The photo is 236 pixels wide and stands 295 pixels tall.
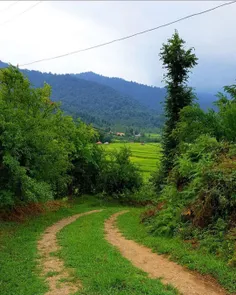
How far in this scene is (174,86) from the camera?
3023 centimetres

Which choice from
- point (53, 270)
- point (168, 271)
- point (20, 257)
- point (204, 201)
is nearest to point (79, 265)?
point (53, 270)

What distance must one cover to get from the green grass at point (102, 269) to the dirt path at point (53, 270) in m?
0.25

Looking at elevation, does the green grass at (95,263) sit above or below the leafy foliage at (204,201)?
below

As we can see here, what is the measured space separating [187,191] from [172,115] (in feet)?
55.2

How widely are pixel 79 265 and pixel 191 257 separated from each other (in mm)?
3397

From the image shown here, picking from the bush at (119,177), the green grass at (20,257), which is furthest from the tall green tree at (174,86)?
the green grass at (20,257)

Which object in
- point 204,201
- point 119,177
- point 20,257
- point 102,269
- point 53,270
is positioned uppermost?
point 204,201

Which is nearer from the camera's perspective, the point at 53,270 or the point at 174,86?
the point at 53,270

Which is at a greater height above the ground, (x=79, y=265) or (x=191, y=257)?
(x=191, y=257)

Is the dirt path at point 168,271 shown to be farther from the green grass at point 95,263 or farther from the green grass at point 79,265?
the green grass at point 79,265

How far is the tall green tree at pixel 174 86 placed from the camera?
2971cm

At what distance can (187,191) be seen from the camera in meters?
14.6

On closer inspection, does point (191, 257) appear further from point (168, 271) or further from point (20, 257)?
point (20, 257)

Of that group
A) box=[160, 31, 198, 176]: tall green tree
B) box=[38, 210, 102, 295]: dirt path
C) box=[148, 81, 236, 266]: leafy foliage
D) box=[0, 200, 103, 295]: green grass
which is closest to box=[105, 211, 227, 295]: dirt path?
box=[148, 81, 236, 266]: leafy foliage
